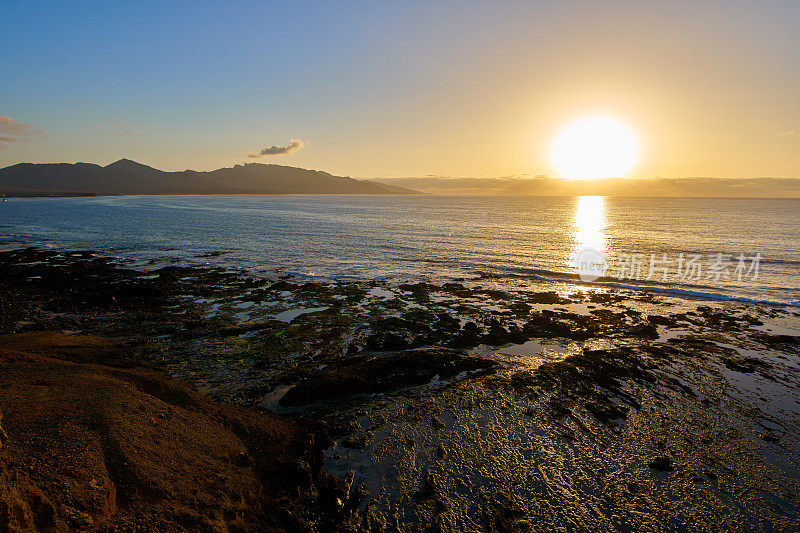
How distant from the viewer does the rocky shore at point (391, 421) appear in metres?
6.94

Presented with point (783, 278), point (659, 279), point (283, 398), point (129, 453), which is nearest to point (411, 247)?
point (659, 279)

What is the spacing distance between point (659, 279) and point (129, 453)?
36558 millimetres

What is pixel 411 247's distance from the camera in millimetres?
48656

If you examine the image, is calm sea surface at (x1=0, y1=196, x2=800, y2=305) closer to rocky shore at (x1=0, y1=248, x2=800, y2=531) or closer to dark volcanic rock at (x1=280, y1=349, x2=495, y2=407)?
rocky shore at (x1=0, y1=248, x2=800, y2=531)

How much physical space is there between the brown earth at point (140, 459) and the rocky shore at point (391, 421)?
38 millimetres

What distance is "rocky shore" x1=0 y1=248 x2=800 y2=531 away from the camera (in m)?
6.94

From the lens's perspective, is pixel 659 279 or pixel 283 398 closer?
pixel 283 398

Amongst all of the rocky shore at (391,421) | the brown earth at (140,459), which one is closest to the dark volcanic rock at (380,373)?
the rocky shore at (391,421)

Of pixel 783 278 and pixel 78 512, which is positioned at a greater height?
pixel 78 512

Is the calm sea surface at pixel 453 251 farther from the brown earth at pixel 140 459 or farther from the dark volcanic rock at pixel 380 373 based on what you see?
the brown earth at pixel 140 459

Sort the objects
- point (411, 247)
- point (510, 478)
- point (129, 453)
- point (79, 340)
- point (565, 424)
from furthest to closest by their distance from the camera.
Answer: point (411, 247) < point (79, 340) < point (565, 424) < point (510, 478) < point (129, 453)

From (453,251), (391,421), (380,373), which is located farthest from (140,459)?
(453,251)

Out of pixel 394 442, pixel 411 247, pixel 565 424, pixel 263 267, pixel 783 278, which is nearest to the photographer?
pixel 394 442

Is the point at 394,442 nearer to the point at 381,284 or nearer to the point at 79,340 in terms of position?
the point at 79,340
